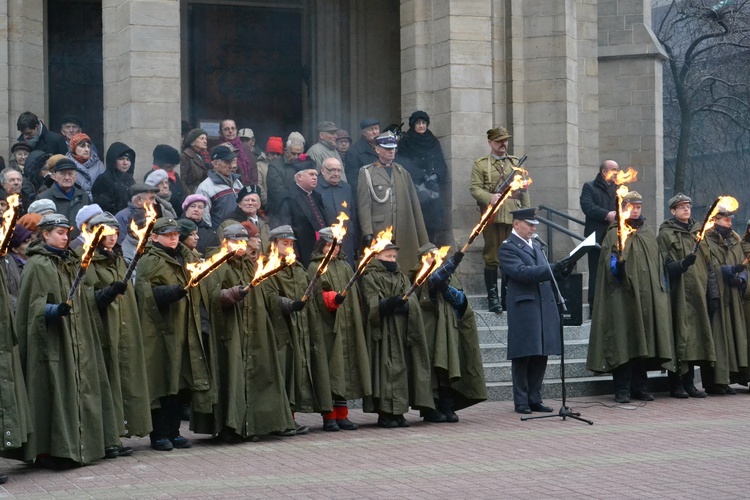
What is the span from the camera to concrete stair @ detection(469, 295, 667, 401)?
14.3 m

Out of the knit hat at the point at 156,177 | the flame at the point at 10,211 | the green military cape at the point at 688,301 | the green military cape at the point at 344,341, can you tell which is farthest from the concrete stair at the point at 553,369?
the flame at the point at 10,211

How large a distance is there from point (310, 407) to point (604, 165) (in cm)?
574

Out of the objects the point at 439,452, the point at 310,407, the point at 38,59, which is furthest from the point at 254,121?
the point at 439,452

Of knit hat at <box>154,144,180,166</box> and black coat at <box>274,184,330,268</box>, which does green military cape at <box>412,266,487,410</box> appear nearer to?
black coat at <box>274,184,330,268</box>

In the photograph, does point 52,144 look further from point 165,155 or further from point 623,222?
point 623,222

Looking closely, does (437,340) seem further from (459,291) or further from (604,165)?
(604,165)

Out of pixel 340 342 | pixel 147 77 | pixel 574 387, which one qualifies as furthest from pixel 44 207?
pixel 574 387

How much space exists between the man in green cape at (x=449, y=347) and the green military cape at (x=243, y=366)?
166 cm

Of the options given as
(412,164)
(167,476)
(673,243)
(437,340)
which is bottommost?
(167,476)

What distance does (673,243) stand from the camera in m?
14.5

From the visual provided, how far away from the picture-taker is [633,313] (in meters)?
14.0

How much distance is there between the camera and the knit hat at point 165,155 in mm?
14250

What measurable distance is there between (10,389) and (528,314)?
17.6 feet

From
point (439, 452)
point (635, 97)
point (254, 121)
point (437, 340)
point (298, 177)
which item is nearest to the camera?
point (439, 452)
